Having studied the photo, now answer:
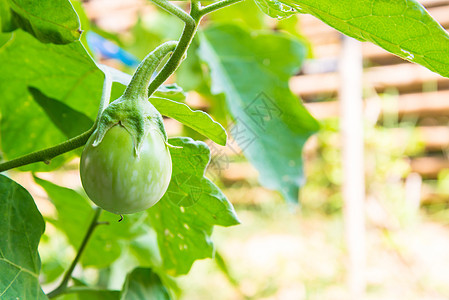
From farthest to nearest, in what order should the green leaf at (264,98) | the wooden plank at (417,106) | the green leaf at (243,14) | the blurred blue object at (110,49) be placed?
the wooden plank at (417,106) < the green leaf at (243,14) < the blurred blue object at (110,49) < the green leaf at (264,98)

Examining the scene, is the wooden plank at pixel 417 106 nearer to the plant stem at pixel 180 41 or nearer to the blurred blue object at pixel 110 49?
the blurred blue object at pixel 110 49

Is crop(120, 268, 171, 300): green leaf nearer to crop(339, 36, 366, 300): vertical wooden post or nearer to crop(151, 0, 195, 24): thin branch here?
crop(151, 0, 195, 24): thin branch

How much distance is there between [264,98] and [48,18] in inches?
15.8

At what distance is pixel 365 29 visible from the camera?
25 centimetres

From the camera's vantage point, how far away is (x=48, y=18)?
11.2 inches

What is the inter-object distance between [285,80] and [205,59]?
0.39ft

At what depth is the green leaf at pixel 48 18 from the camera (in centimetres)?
28

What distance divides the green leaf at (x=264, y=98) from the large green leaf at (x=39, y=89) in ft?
0.54

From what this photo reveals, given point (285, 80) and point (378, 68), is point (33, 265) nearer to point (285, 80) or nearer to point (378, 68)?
point (285, 80)

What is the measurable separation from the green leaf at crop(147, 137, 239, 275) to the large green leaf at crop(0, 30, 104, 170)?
0.10m

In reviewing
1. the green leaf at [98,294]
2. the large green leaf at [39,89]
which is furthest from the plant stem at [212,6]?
the green leaf at [98,294]

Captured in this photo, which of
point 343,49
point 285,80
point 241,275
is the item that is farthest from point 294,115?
point 241,275

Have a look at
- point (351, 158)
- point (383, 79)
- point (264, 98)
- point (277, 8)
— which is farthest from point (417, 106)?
point (277, 8)

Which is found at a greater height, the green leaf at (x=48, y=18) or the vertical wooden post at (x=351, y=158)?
the green leaf at (x=48, y=18)
